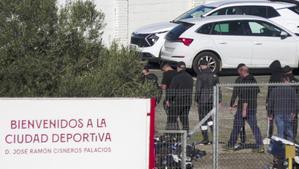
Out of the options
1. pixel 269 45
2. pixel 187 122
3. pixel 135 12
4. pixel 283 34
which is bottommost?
pixel 187 122

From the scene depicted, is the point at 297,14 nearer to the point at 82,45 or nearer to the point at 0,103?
the point at 82,45

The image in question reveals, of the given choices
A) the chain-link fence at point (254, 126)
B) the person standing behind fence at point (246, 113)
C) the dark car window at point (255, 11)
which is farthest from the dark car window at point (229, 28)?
the person standing behind fence at point (246, 113)

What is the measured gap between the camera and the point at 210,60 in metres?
19.0

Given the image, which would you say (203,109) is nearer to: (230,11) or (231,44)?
(231,44)

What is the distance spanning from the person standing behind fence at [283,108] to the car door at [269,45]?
742 cm

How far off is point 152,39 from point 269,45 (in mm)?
3437

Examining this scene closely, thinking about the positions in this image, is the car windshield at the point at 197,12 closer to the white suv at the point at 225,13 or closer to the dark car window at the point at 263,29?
the white suv at the point at 225,13

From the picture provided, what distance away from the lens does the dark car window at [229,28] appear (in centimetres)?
1920

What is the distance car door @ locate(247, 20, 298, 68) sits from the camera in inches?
759

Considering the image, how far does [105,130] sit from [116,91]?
1.85 meters

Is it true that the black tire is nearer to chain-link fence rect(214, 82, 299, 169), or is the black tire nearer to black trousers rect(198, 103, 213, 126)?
chain-link fence rect(214, 82, 299, 169)

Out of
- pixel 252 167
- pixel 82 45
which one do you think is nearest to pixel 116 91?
pixel 82 45

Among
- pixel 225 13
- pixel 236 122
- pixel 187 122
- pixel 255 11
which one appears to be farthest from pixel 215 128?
pixel 255 11

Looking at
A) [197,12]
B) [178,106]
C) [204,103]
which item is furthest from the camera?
[197,12]
